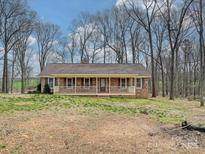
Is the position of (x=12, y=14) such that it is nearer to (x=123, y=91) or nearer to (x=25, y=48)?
(x=25, y=48)

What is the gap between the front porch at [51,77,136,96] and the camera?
3881 cm

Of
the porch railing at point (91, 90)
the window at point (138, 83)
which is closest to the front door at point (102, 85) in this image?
the porch railing at point (91, 90)

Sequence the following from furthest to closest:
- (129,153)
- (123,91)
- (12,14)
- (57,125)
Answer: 1. (12,14)
2. (123,91)
3. (57,125)
4. (129,153)

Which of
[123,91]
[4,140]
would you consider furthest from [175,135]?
[123,91]

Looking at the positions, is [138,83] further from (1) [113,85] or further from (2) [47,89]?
(2) [47,89]

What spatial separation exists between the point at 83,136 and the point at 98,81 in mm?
27376

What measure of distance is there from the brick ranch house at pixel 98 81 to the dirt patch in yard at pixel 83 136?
2107cm

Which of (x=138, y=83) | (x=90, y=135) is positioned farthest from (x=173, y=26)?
(x=90, y=135)

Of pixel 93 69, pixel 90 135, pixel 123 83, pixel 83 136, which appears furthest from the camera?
pixel 93 69

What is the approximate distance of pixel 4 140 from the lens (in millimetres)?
12219

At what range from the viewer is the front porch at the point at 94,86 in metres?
38.8

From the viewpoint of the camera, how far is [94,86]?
130 feet

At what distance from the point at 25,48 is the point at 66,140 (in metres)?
50.2

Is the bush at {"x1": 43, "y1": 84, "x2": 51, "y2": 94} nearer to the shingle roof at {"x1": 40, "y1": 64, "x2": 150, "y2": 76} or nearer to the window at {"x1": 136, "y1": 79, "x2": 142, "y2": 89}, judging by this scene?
the shingle roof at {"x1": 40, "y1": 64, "x2": 150, "y2": 76}
